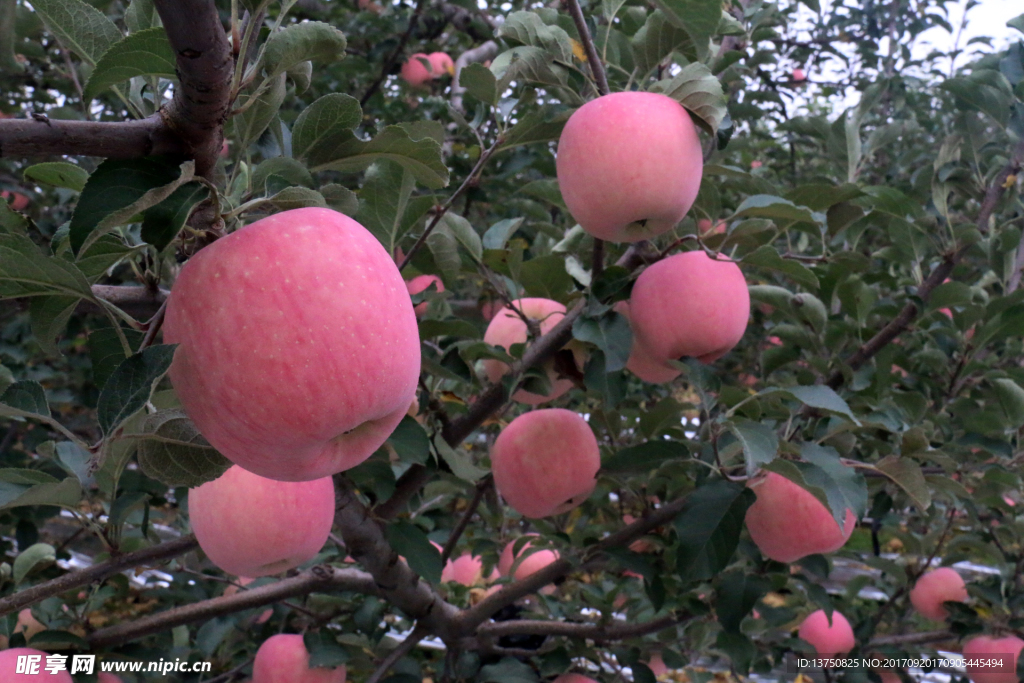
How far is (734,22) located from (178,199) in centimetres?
101

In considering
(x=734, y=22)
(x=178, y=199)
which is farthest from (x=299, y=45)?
(x=734, y=22)

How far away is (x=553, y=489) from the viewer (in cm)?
140

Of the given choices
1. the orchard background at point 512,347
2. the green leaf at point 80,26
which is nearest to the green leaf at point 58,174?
the orchard background at point 512,347

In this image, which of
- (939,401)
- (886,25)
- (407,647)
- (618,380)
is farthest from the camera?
(886,25)

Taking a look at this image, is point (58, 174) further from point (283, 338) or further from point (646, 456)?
point (646, 456)

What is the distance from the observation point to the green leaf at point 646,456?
1.30 metres

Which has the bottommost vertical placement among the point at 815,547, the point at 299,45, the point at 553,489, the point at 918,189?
the point at 815,547

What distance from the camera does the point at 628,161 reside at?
1.08m

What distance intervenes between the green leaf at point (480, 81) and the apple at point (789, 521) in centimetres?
92

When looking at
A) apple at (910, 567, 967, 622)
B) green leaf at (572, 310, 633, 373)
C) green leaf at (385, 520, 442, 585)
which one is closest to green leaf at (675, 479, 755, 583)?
green leaf at (572, 310, 633, 373)

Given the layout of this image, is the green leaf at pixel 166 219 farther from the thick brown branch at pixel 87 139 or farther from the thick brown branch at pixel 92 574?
the thick brown branch at pixel 92 574

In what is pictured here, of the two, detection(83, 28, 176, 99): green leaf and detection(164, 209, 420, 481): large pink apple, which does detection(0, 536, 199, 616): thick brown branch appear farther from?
detection(83, 28, 176, 99): green leaf

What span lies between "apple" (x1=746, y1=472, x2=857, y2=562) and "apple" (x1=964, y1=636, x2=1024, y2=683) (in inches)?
35.1

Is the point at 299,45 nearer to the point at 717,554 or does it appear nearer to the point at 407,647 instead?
the point at 717,554
